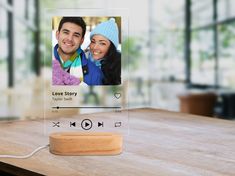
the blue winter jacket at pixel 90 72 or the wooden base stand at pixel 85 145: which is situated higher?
the blue winter jacket at pixel 90 72

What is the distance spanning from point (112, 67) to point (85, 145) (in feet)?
0.82

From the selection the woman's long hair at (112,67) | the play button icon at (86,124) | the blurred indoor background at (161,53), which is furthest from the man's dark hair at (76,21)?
the blurred indoor background at (161,53)

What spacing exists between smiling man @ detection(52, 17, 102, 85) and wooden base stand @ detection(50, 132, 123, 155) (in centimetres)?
17

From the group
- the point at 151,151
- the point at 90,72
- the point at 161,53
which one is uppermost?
the point at 161,53

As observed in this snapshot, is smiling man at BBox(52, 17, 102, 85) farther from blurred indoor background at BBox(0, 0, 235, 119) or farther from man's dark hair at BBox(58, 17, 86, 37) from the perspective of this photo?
blurred indoor background at BBox(0, 0, 235, 119)

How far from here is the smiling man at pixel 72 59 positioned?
1.60 metres

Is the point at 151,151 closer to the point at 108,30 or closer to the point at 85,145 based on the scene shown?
the point at 85,145

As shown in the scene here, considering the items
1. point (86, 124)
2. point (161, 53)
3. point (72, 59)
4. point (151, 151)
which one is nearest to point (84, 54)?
point (72, 59)

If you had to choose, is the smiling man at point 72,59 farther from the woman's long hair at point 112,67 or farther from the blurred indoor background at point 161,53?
the blurred indoor background at point 161,53

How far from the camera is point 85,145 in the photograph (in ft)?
5.17

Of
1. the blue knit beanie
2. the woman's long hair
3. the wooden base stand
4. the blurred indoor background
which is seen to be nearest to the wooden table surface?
the wooden base stand

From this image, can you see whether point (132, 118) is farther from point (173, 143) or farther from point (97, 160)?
point (97, 160)

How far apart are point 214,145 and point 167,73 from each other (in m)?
6.55

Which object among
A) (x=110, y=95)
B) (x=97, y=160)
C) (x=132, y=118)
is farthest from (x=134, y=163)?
(x=132, y=118)
